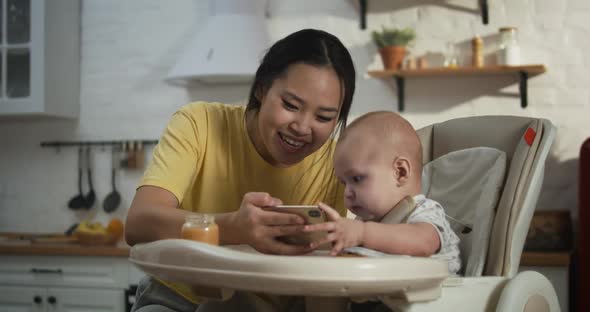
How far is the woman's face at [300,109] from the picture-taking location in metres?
1.70

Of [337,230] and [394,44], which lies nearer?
[337,230]

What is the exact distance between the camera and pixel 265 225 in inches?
51.5

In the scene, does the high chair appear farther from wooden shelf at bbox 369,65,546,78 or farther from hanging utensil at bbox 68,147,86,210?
hanging utensil at bbox 68,147,86,210

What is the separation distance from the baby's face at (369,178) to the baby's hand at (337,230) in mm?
273

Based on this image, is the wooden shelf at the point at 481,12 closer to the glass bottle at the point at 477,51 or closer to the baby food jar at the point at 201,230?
the glass bottle at the point at 477,51

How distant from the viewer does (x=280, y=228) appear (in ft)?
4.28

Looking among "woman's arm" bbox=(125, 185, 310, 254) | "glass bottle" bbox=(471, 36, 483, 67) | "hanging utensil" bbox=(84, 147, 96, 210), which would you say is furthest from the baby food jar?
"hanging utensil" bbox=(84, 147, 96, 210)

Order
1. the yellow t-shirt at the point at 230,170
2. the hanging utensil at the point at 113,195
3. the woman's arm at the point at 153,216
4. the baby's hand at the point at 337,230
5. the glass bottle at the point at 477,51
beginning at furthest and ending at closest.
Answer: the hanging utensil at the point at 113,195 → the glass bottle at the point at 477,51 → the yellow t-shirt at the point at 230,170 → the woman's arm at the point at 153,216 → the baby's hand at the point at 337,230

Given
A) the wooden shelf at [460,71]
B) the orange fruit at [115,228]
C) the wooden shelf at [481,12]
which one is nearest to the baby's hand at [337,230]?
the wooden shelf at [460,71]

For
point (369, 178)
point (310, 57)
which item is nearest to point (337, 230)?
point (369, 178)

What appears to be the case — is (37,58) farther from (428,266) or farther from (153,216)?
(428,266)

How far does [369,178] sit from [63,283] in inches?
100

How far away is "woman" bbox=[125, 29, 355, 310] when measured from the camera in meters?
1.67

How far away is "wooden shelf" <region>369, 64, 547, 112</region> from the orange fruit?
1550mm
